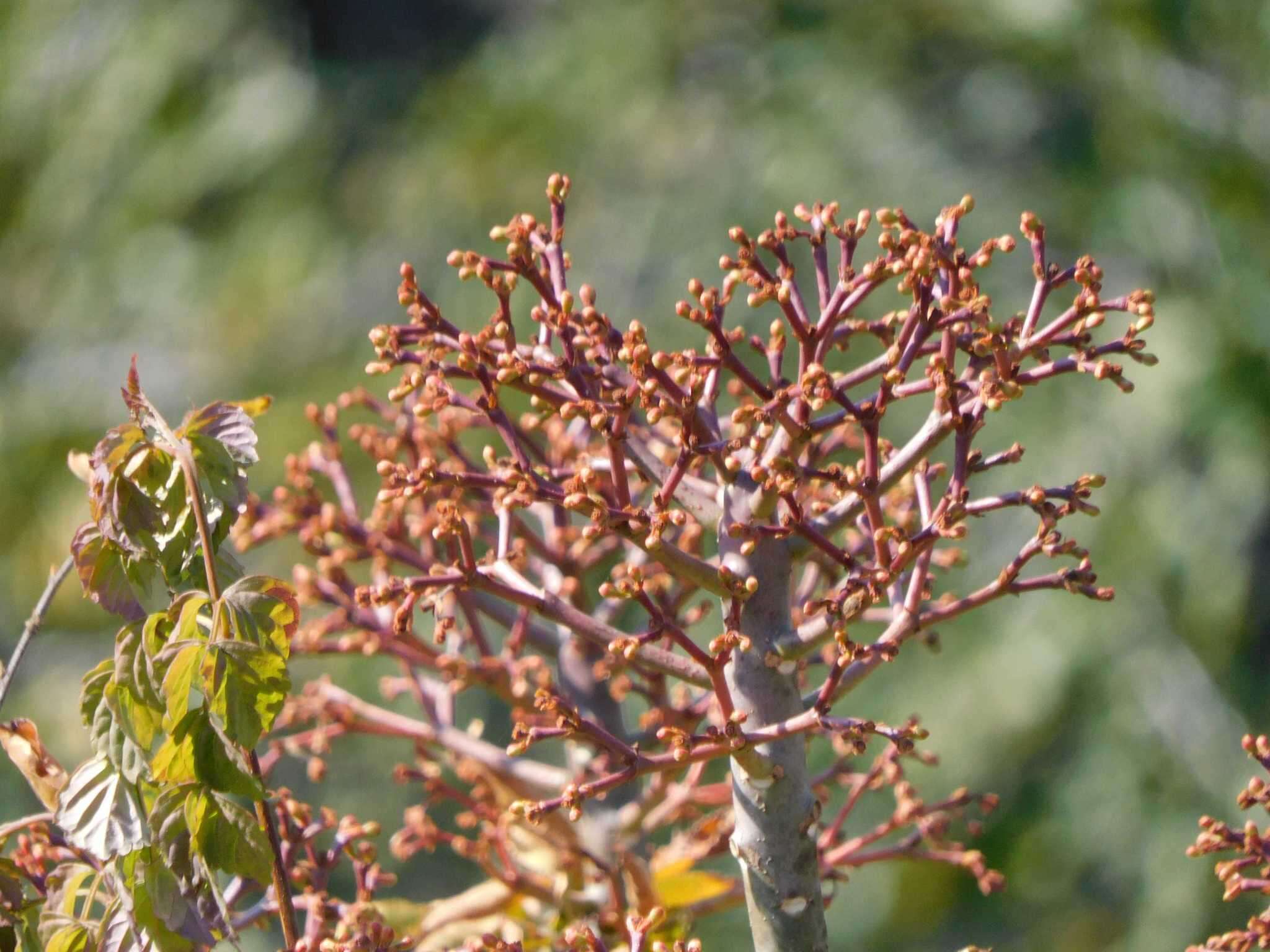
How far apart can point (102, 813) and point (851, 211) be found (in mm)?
3340

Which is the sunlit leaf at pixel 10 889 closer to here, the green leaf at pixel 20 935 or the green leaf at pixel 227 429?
the green leaf at pixel 20 935

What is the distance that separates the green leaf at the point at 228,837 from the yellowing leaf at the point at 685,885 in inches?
13.1

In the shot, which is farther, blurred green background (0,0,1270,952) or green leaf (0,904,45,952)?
blurred green background (0,0,1270,952)

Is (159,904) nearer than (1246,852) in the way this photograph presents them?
Yes

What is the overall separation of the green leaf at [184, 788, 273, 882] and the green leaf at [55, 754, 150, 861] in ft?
0.10

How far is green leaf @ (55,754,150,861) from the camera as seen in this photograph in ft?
2.04

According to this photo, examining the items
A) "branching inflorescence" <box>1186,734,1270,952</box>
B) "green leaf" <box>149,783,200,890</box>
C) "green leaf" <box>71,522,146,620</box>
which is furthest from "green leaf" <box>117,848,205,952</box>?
"branching inflorescence" <box>1186,734,1270,952</box>

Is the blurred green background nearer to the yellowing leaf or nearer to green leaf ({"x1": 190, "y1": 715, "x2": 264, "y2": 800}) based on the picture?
the yellowing leaf

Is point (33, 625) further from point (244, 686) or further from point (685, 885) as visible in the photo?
point (685, 885)

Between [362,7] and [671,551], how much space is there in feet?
17.5

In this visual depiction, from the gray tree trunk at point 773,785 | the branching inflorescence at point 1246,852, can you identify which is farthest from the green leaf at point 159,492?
the branching inflorescence at point 1246,852

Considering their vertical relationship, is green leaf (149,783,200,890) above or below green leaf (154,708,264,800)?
below

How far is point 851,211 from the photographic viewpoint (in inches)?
149

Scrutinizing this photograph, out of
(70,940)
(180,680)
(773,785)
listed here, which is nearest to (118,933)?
(70,940)
